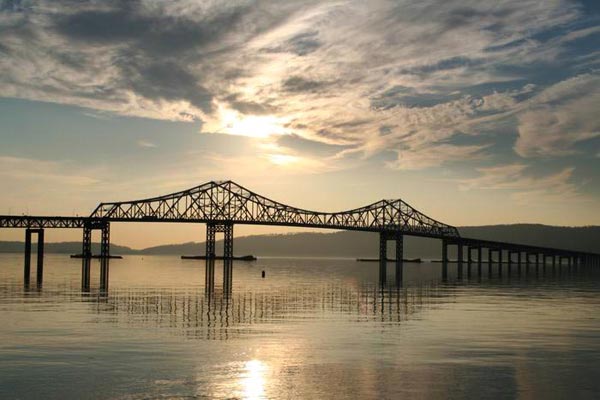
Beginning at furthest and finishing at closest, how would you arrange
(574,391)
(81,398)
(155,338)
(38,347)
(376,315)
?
(376,315)
(155,338)
(38,347)
(574,391)
(81,398)

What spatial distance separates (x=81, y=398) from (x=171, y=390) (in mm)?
2632

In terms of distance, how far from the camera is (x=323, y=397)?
1984 cm

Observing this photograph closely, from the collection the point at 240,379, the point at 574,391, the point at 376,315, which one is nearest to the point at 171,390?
the point at 240,379

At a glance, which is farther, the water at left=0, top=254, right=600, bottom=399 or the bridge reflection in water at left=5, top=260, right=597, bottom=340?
the bridge reflection in water at left=5, top=260, right=597, bottom=340

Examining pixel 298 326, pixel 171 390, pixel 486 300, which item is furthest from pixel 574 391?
pixel 486 300

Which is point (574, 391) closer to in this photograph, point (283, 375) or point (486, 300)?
point (283, 375)

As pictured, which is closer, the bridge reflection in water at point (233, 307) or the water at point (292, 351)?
the water at point (292, 351)

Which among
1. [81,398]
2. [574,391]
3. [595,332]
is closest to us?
[81,398]

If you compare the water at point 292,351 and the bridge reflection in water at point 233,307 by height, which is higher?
the water at point 292,351

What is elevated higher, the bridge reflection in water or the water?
the water

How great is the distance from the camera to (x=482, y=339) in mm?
32781

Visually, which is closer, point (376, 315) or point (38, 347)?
point (38, 347)

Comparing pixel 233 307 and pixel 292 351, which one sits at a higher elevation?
pixel 292 351

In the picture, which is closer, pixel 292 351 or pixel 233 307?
pixel 292 351
